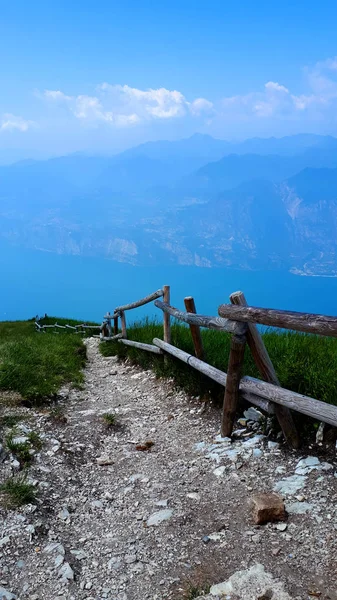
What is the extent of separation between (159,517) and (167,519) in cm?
10

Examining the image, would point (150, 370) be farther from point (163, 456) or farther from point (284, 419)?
point (284, 419)

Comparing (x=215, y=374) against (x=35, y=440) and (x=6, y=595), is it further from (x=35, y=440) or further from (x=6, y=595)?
(x=6, y=595)

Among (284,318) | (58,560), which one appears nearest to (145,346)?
(284,318)

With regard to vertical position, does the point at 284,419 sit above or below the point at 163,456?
above

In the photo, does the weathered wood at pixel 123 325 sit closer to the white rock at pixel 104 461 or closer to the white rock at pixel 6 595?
the white rock at pixel 104 461

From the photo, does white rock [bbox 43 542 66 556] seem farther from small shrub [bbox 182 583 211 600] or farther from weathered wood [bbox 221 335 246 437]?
weathered wood [bbox 221 335 246 437]

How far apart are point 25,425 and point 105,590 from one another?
321 cm

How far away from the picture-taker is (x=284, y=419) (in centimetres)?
511

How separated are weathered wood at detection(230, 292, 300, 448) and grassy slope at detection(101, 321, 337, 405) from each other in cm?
51

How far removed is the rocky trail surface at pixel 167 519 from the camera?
3.57 m

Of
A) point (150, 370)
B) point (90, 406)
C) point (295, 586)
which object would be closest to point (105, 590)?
point (295, 586)

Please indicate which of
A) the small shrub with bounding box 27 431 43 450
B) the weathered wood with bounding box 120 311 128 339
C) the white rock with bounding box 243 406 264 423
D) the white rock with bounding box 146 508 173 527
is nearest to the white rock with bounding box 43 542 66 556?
the white rock with bounding box 146 508 173 527

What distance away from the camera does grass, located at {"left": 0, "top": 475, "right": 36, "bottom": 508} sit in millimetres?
4535

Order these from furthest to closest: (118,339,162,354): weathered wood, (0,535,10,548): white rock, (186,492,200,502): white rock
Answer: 1. (118,339,162,354): weathered wood
2. (186,492,200,502): white rock
3. (0,535,10,548): white rock
